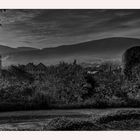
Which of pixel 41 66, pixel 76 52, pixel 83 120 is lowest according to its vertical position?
pixel 83 120

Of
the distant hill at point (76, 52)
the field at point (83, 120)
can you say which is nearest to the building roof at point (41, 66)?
the distant hill at point (76, 52)

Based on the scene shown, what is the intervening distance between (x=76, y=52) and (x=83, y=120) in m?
0.84

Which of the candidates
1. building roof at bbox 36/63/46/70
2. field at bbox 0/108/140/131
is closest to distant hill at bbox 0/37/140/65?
building roof at bbox 36/63/46/70

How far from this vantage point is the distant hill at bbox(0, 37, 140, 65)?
6824 mm

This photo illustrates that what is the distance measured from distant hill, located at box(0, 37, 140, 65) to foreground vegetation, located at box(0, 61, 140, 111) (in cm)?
9

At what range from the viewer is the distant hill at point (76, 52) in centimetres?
682

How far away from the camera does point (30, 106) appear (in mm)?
6852

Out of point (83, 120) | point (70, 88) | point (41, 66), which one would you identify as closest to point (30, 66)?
point (41, 66)

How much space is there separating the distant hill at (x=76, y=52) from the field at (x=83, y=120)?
2.08ft

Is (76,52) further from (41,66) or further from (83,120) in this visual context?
(83,120)

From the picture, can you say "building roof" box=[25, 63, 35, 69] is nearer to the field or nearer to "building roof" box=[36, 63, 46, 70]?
"building roof" box=[36, 63, 46, 70]

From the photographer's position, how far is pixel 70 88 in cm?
684
